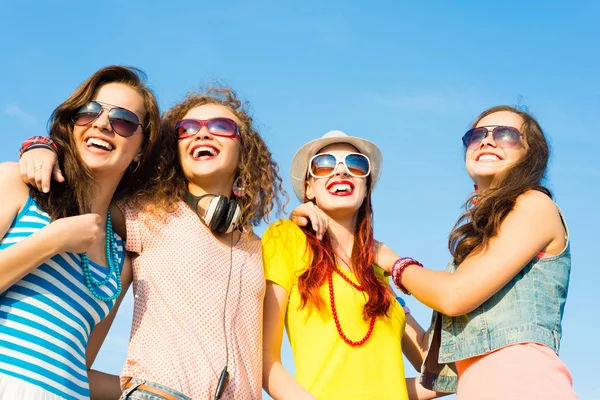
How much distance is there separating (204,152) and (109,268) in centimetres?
139

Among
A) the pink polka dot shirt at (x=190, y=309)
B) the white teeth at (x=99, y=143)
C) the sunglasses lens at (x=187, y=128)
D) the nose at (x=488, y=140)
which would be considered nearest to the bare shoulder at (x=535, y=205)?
the nose at (x=488, y=140)

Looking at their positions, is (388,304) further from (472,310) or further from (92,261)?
(92,261)

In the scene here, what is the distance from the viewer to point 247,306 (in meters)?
5.07

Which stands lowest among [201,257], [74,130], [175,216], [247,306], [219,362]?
[219,362]

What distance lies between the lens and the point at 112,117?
5039 mm

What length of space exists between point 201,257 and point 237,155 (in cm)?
123

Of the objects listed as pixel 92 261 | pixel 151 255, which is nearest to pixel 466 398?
pixel 151 255

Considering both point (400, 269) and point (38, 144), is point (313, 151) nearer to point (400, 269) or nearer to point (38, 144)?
point (400, 269)

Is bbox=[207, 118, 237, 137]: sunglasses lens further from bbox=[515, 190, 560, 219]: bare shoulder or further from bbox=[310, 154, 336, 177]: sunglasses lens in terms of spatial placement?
bbox=[515, 190, 560, 219]: bare shoulder

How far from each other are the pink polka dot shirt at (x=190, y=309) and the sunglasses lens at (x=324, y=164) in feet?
3.85

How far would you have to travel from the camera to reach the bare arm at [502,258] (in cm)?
460

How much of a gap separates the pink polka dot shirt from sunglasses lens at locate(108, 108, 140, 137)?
0.64 m

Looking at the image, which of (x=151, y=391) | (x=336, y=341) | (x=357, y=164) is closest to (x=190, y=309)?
(x=151, y=391)

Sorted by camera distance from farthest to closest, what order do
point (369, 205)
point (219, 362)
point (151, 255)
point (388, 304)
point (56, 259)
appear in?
point (369, 205), point (388, 304), point (151, 255), point (219, 362), point (56, 259)
